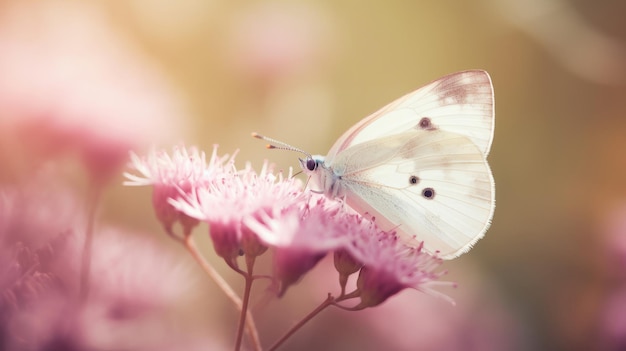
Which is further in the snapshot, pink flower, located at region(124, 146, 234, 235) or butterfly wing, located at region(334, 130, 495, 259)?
butterfly wing, located at region(334, 130, 495, 259)

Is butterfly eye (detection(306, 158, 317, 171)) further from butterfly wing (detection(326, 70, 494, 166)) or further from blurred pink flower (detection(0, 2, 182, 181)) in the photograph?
blurred pink flower (detection(0, 2, 182, 181))

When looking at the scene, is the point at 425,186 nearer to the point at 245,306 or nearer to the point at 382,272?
the point at 382,272

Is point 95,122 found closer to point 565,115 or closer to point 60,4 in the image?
point 60,4

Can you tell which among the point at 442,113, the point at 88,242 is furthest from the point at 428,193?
the point at 88,242

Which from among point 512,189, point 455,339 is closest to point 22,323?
point 455,339

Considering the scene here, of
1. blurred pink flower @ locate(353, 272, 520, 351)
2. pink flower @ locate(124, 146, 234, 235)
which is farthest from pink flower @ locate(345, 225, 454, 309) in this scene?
blurred pink flower @ locate(353, 272, 520, 351)

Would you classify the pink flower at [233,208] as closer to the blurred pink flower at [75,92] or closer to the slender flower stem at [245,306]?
the slender flower stem at [245,306]
